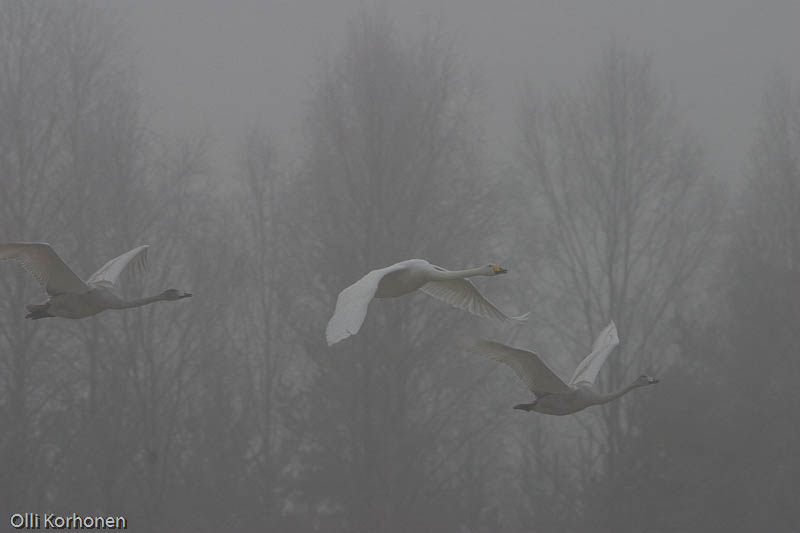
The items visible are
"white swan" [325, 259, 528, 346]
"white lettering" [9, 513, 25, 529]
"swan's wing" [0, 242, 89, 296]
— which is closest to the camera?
"white swan" [325, 259, 528, 346]

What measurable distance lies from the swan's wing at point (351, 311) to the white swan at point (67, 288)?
187 cm

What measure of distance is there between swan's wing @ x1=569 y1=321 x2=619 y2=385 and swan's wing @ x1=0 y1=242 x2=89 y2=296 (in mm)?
4134

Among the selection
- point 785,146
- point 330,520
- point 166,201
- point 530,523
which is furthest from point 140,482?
point 785,146

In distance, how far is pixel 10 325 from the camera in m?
17.7

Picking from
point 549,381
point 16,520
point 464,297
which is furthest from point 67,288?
point 16,520

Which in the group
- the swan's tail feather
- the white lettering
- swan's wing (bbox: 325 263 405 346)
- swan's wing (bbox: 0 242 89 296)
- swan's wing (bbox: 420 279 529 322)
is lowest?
the white lettering

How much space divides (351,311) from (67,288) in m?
3.43

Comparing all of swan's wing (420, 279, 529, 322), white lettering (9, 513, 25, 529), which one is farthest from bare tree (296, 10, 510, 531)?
swan's wing (420, 279, 529, 322)

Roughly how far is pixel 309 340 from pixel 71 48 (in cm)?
709

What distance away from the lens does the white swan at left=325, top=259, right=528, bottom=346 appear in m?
6.20

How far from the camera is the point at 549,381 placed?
829 cm

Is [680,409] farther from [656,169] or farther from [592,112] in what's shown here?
[592,112]

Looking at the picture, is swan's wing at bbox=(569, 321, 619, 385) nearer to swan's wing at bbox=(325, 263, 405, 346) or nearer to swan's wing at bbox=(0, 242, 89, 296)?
swan's wing at bbox=(325, 263, 405, 346)

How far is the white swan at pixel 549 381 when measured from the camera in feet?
26.2
